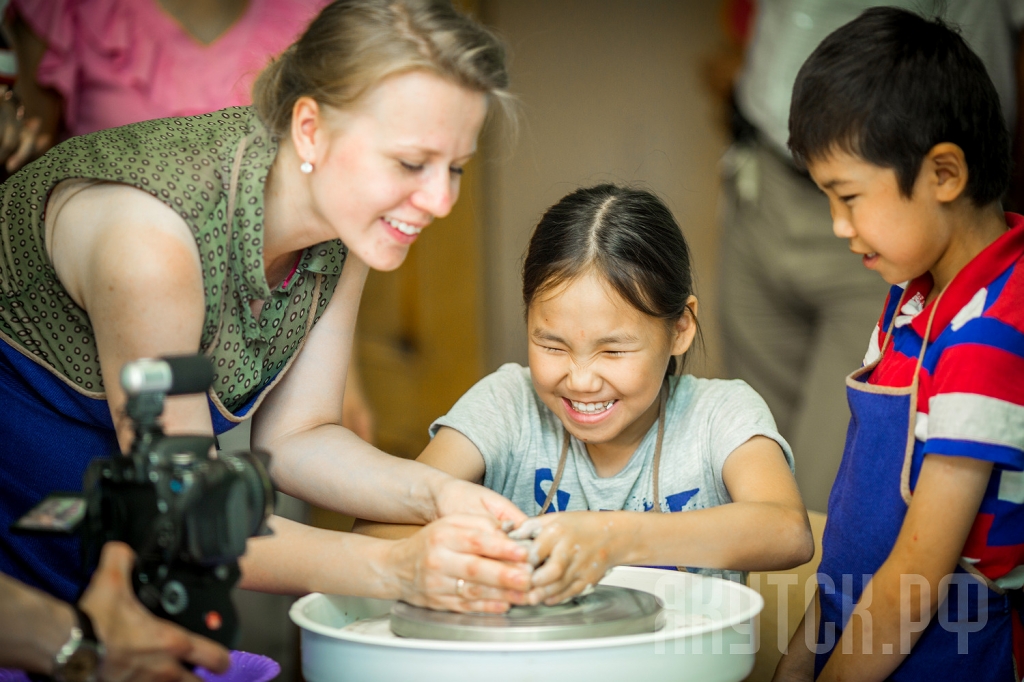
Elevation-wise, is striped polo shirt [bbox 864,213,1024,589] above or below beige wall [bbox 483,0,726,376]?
below

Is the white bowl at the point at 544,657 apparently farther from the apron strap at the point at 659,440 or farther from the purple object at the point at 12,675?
the apron strap at the point at 659,440

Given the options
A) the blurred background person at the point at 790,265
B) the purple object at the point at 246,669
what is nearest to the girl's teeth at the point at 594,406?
the purple object at the point at 246,669

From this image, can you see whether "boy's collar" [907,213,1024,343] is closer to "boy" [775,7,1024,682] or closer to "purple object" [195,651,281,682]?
"boy" [775,7,1024,682]

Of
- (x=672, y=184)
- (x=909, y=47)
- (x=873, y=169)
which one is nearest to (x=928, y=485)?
(x=873, y=169)

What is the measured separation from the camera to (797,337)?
258 cm

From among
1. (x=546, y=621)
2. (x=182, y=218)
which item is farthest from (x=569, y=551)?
(x=182, y=218)

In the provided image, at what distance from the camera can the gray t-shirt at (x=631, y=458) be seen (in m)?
1.52

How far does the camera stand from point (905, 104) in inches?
47.9

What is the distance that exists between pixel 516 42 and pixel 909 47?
184 centimetres

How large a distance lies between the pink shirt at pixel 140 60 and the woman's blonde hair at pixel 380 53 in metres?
0.92

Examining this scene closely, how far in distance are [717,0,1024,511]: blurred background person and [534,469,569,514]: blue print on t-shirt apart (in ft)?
3.22

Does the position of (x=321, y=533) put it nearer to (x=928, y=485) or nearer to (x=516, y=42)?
(x=928, y=485)

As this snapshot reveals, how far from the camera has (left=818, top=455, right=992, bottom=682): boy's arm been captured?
44.0 inches

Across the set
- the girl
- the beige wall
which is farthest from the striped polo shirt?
the beige wall
